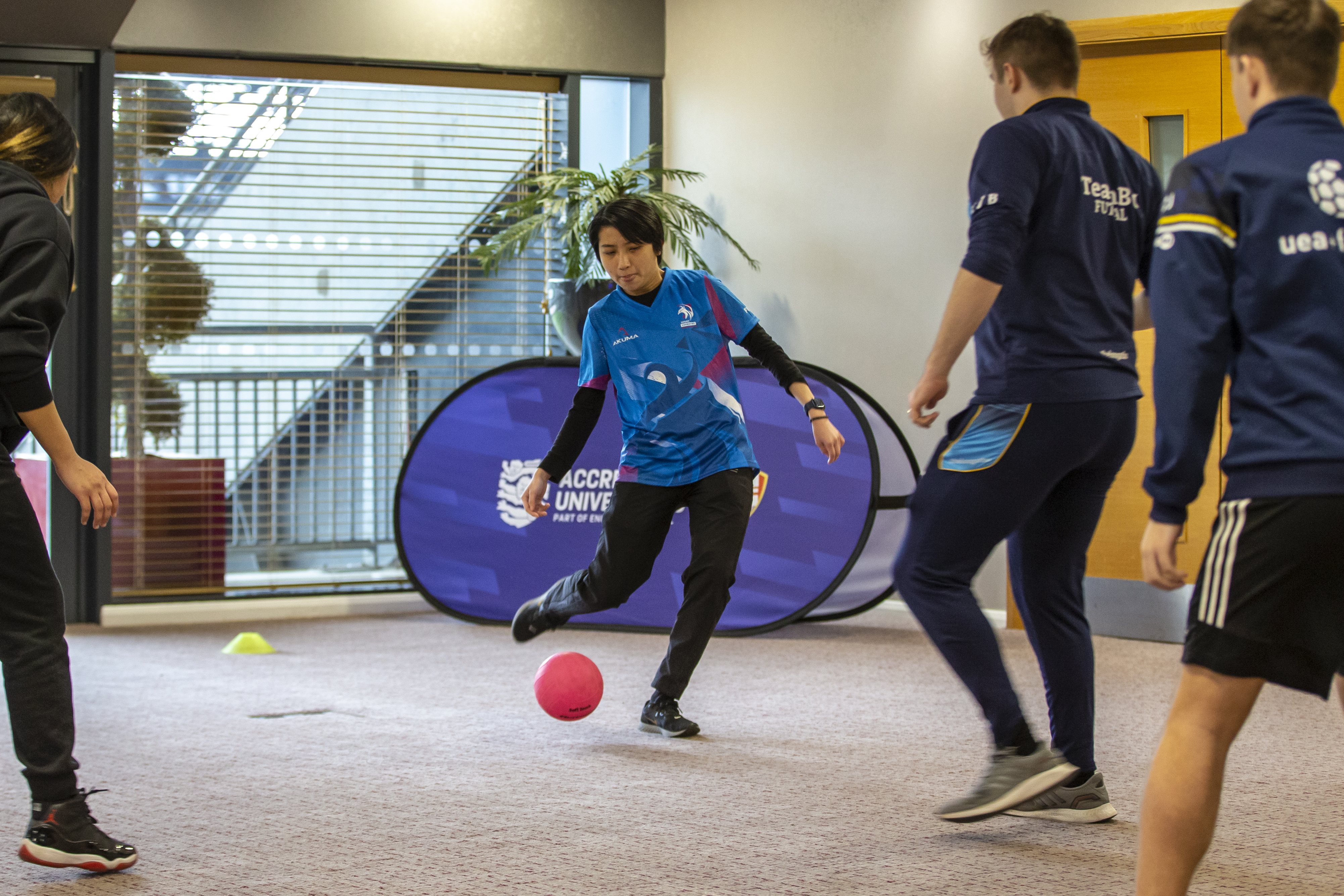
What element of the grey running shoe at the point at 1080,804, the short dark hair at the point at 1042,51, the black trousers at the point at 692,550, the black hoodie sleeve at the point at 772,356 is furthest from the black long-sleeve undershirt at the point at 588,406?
the grey running shoe at the point at 1080,804

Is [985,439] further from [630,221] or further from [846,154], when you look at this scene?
[846,154]

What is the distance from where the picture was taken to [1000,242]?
186 cm

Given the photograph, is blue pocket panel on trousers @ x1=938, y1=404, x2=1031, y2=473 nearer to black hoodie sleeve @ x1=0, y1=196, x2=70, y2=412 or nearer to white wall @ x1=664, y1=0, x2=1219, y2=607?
black hoodie sleeve @ x1=0, y1=196, x2=70, y2=412

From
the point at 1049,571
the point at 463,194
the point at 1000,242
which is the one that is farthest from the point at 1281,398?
the point at 463,194

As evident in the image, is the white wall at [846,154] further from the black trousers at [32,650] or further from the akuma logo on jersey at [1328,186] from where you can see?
the black trousers at [32,650]

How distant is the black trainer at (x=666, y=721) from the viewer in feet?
9.18

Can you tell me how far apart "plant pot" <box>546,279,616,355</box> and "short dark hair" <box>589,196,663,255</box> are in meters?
1.67

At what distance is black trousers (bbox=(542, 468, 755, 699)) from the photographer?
2.79 metres

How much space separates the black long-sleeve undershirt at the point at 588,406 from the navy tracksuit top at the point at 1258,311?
1.53m

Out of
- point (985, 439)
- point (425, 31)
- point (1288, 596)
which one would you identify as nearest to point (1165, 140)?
point (985, 439)

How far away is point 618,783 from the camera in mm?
2412

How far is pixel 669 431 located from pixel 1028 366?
1061 millimetres

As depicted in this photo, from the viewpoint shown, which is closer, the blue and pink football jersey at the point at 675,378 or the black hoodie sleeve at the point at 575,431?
the blue and pink football jersey at the point at 675,378

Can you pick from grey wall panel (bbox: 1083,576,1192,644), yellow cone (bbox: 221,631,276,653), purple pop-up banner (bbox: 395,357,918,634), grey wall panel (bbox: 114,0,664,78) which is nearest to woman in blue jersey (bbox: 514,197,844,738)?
purple pop-up banner (bbox: 395,357,918,634)
